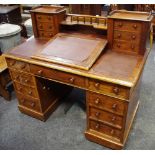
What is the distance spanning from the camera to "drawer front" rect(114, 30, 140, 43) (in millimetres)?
1601

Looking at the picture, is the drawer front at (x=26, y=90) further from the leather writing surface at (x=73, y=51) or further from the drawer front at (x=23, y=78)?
the leather writing surface at (x=73, y=51)

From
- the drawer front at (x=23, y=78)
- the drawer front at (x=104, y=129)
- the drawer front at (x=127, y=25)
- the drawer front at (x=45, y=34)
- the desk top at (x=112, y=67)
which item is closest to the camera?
the desk top at (x=112, y=67)

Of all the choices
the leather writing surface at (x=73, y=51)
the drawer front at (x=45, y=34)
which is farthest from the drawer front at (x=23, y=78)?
the drawer front at (x=45, y=34)

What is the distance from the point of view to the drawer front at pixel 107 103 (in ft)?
4.97

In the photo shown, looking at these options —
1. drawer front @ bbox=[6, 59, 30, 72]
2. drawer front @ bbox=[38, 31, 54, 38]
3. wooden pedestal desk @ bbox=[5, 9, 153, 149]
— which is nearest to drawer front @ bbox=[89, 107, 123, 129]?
wooden pedestal desk @ bbox=[5, 9, 153, 149]

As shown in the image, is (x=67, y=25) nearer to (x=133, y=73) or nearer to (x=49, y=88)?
(x=49, y=88)

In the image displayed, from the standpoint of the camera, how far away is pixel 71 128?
2064 mm

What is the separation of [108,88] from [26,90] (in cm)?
90

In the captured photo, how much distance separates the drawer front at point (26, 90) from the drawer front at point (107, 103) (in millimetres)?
597

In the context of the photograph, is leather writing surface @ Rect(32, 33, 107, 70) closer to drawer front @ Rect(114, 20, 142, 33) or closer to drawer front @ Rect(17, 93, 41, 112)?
drawer front @ Rect(114, 20, 142, 33)

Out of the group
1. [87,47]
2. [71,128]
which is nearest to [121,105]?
[87,47]

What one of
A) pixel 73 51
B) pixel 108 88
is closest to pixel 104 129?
pixel 108 88

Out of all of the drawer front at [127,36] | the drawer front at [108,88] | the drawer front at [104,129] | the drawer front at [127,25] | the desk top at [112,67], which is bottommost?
the drawer front at [104,129]

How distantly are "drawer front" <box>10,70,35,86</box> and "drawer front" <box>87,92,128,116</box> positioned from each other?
0.58 metres
